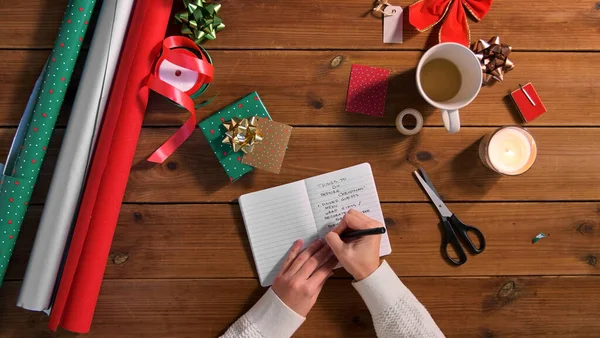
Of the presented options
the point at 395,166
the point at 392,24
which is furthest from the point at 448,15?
the point at 395,166

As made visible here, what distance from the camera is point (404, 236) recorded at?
0.88 meters

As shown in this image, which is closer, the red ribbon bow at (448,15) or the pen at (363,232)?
the pen at (363,232)

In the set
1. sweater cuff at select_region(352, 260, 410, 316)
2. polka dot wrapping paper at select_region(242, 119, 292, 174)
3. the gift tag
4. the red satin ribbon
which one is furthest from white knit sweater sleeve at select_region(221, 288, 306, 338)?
the gift tag

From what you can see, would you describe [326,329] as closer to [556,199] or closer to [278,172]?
[278,172]

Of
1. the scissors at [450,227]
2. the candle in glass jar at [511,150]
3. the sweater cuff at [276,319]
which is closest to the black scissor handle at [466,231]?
the scissors at [450,227]

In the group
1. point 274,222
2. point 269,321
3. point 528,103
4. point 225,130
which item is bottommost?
point 269,321

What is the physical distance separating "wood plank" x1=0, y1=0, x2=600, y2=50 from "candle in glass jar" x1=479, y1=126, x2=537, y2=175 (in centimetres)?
20

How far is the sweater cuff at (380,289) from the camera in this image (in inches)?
32.2

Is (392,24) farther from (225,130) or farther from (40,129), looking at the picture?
(40,129)

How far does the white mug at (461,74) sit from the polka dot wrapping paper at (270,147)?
0.93 ft

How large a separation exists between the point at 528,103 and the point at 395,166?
12.4 inches

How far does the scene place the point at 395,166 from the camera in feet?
2.89

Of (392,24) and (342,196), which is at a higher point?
(392,24)

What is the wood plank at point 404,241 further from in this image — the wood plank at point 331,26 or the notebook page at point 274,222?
the wood plank at point 331,26
